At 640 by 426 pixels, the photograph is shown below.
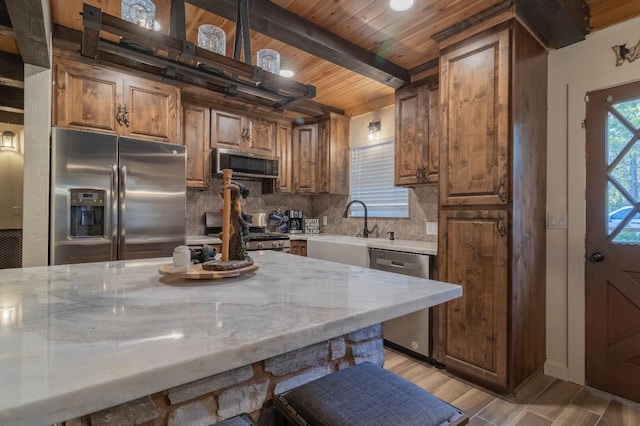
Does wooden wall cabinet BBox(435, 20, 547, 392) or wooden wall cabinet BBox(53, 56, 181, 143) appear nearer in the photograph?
wooden wall cabinet BBox(435, 20, 547, 392)

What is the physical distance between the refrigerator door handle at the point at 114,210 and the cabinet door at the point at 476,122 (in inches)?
102

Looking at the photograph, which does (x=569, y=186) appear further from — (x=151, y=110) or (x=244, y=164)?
(x=151, y=110)

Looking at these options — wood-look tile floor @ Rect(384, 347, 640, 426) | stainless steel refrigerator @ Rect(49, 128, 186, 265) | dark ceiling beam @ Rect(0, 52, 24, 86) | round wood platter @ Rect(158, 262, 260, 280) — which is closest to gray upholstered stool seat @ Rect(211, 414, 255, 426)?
round wood platter @ Rect(158, 262, 260, 280)

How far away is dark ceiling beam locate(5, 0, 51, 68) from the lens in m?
1.62

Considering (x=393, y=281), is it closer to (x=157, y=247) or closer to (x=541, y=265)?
(x=541, y=265)

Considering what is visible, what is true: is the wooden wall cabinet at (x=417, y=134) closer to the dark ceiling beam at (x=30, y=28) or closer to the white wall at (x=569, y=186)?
the white wall at (x=569, y=186)

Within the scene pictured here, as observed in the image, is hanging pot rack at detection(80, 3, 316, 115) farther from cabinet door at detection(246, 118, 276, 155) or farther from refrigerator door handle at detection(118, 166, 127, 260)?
cabinet door at detection(246, 118, 276, 155)

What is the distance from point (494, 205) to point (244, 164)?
259 cm

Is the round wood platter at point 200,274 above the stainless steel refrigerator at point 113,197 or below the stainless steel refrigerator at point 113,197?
below

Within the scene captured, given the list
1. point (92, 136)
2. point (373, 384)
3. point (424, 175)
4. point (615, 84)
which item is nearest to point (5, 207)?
point (92, 136)

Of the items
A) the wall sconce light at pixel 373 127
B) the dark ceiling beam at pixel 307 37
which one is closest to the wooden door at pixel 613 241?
the dark ceiling beam at pixel 307 37

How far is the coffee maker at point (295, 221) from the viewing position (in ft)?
14.9

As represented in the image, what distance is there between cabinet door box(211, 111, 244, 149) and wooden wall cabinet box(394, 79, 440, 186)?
1.79m

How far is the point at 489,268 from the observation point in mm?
2273
